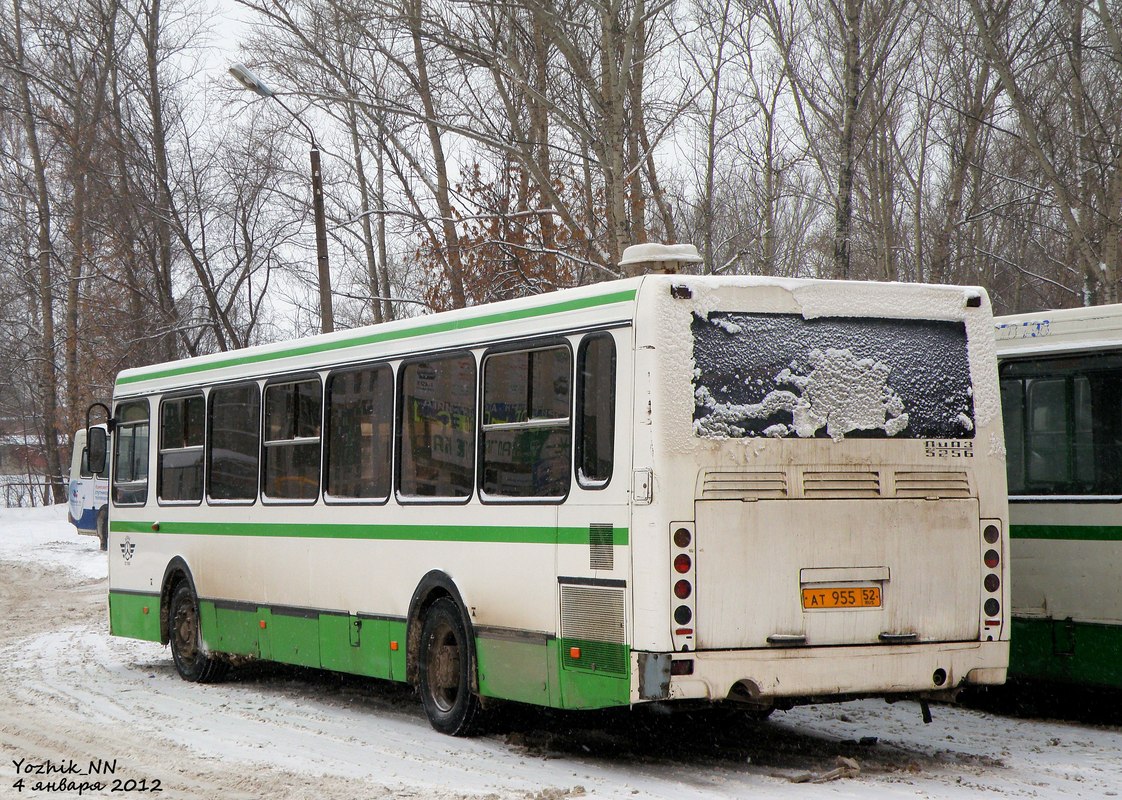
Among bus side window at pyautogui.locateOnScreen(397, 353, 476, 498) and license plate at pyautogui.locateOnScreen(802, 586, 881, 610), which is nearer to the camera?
license plate at pyautogui.locateOnScreen(802, 586, 881, 610)

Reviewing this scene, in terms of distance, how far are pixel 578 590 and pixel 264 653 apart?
4.83 m

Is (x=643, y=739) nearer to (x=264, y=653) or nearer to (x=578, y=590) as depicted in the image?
(x=578, y=590)

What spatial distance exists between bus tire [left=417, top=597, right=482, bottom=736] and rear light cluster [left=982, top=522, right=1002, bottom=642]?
3.25m

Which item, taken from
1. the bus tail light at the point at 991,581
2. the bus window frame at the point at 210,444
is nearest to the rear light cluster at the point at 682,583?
the bus tail light at the point at 991,581

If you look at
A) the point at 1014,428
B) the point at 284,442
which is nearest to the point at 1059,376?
the point at 1014,428

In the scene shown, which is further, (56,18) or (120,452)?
(56,18)

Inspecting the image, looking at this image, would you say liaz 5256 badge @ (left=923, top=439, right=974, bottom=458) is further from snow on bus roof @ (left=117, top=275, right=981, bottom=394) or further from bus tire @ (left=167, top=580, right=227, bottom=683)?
bus tire @ (left=167, top=580, right=227, bottom=683)

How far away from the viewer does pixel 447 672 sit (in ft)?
32.6

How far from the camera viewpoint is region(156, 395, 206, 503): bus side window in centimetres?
1362

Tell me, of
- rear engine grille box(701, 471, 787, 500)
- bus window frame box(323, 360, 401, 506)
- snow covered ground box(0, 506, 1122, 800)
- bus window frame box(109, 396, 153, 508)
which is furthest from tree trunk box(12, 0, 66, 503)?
rear engine grille box(701, 471, 787, 500)

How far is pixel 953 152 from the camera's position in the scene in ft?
86.7

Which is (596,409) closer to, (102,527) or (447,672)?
(447,672)

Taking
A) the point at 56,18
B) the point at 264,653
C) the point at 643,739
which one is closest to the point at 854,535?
the point at 643,739

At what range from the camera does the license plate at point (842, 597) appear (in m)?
8.10
